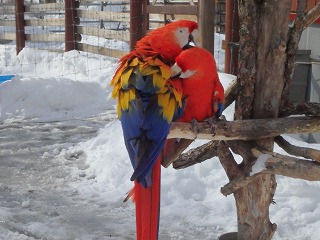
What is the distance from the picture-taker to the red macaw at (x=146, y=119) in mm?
2027

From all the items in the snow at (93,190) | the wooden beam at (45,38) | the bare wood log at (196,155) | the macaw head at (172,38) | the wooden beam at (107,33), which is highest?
the macaw head at (172,38)

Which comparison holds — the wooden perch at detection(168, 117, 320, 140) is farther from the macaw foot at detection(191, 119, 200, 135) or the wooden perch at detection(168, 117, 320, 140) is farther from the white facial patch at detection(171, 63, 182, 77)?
the white facial patch at detection(171, 63, 182, 77)

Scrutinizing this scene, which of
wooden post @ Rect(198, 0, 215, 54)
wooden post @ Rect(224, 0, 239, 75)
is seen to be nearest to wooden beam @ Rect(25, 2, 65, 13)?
wooden post @ Rect(224, 0, 239, 75)

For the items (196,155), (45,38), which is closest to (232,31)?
(196,155)

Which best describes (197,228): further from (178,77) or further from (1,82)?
(1,82)

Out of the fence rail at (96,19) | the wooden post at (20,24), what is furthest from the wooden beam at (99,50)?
the wooden post at (20,24)

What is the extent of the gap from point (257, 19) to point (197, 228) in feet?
5.90

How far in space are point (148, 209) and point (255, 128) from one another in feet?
2.44

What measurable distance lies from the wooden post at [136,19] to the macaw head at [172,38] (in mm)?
5798

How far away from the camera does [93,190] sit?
14.6 ft

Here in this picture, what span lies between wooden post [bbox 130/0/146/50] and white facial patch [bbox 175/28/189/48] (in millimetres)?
5808

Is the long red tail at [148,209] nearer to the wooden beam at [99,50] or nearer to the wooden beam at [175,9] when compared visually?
the wooden beam at [175,9]

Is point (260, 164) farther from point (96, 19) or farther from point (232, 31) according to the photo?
point (96, 19)

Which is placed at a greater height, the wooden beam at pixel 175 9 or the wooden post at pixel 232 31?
the wooden beam at pixel 175 9
